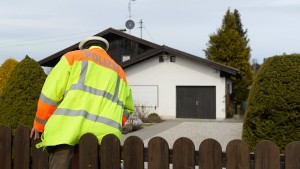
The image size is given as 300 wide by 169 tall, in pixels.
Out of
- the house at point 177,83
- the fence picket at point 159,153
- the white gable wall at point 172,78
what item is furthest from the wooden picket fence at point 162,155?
the white gable wall at point 172,78

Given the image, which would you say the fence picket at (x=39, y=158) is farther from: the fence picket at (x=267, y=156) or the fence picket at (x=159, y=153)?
the fence picket at (x=267, y=156)

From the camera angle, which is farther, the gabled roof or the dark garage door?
the dark garage door

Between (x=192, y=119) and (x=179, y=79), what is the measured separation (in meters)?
2.70

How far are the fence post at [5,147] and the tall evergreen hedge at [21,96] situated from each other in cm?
175

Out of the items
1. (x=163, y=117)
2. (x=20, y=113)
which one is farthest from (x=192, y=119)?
(x=20, y=113)

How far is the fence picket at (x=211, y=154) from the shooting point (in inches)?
127

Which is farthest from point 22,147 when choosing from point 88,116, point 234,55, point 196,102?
point 234,55

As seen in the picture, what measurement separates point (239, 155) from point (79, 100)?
138 centimetres

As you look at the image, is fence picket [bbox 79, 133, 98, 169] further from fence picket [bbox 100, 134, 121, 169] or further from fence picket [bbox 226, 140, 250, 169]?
fence picket [bbox 226, 140, 250, 169]

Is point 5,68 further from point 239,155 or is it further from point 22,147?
point 239,155

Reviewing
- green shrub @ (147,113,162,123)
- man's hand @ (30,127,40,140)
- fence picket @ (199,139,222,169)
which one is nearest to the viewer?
fence picket @ (199,139,222,169)

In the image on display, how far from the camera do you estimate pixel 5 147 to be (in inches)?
159

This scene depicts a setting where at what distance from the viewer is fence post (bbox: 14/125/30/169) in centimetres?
389

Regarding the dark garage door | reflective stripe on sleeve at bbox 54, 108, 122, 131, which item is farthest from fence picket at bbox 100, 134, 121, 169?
the dark garage door
